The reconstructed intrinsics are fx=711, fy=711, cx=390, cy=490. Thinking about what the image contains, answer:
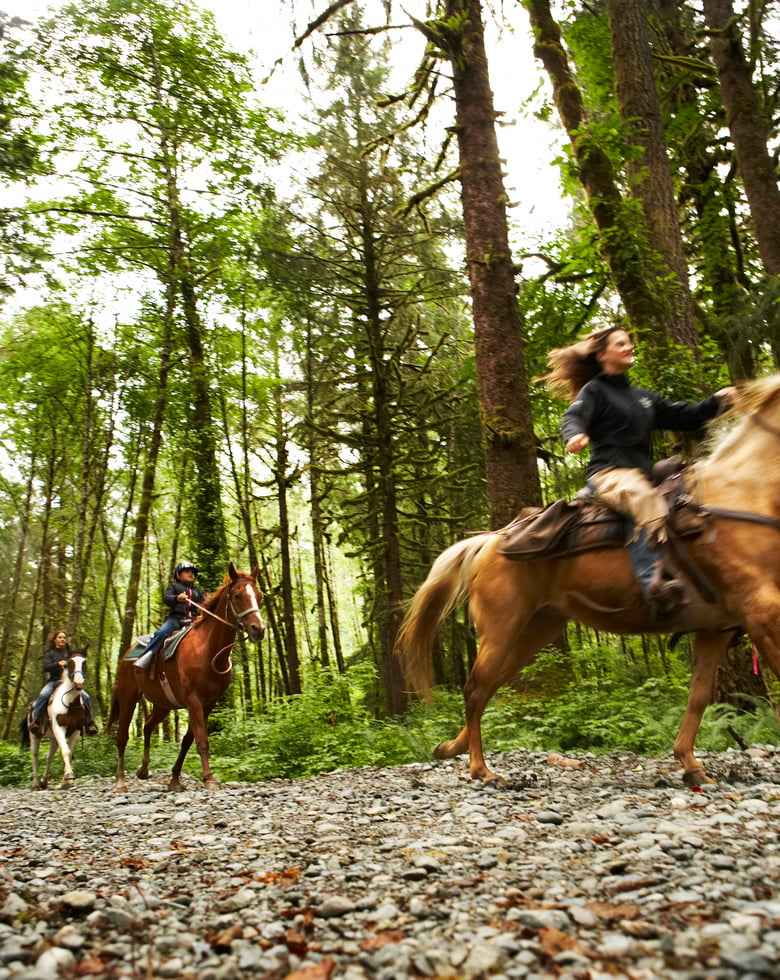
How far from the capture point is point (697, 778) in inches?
202

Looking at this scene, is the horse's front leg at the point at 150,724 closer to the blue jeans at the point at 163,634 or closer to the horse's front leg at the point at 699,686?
the blue jeans at the point at 163,634

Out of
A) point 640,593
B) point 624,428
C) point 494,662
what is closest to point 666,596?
point 640,593

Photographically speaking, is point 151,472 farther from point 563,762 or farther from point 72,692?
point 563,762

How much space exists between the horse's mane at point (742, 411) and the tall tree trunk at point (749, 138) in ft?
22.6

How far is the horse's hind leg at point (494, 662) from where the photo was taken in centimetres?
595

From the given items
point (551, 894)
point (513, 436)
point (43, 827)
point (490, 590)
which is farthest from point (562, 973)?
point (513, 436)

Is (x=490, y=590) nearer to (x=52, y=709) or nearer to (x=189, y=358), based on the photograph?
(x=52, y=709)

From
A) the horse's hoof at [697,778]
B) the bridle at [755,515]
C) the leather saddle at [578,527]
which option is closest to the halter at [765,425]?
the bridle at [755,515]

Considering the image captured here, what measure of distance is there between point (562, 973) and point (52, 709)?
13.2 metres

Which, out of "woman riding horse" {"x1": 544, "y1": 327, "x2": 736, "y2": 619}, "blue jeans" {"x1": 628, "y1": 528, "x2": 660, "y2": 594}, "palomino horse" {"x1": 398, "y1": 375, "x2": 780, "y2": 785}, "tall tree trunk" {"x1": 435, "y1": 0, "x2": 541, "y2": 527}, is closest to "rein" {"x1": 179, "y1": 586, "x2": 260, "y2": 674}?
"palomino horse" {"x1": 398, "y1": 375, "x2": 780, "y2": 785}

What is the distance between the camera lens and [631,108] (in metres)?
11.0

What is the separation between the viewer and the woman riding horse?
5.05 meters

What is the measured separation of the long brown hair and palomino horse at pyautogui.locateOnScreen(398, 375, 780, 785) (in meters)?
1.13

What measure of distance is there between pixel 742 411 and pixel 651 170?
7.02 meters
